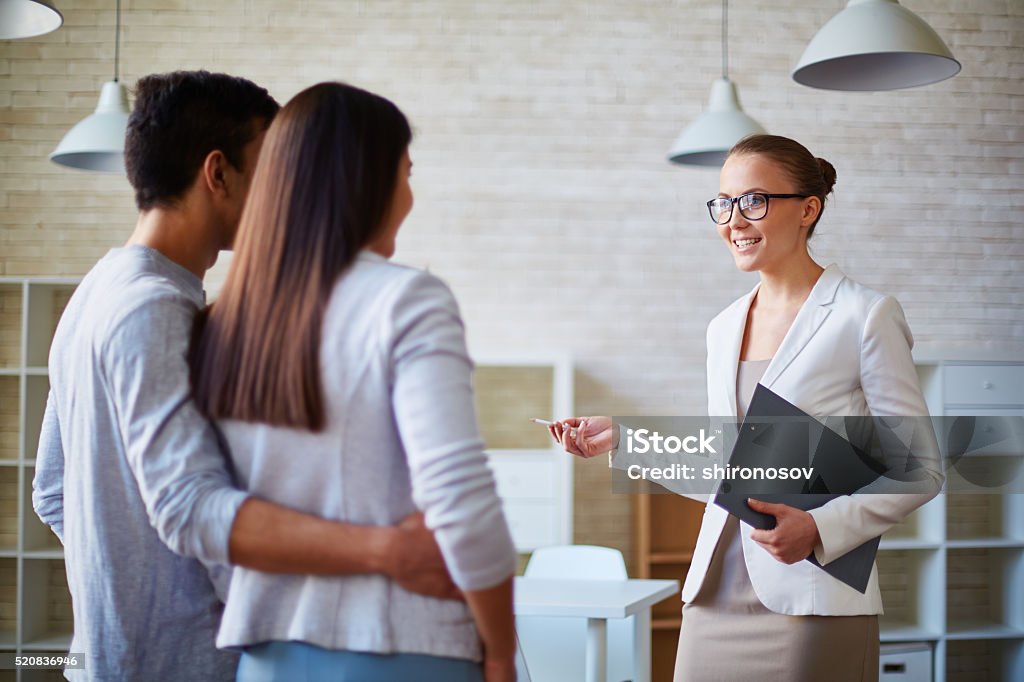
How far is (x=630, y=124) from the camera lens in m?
5.50

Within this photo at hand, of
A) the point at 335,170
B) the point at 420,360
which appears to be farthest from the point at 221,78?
the point at 420,360

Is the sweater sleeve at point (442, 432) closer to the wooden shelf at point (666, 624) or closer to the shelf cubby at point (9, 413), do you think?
the wooden shelf at point (666, 624)

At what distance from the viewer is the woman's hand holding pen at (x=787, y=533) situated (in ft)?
5.96

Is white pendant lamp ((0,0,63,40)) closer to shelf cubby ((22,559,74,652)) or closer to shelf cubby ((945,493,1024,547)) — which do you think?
shelf cubby ((22,559,74,652))

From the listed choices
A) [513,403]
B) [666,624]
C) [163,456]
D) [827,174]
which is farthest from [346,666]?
[513,403]

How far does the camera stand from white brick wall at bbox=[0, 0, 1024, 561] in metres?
5.39

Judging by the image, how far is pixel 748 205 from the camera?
2043 mm

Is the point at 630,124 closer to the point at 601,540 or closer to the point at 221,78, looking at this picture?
the point at 601,540

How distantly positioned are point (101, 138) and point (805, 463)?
2838mm

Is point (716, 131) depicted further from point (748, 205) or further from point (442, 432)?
point (442, 432)

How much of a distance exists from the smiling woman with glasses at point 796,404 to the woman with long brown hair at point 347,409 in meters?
0.87

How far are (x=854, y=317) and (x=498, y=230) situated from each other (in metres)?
3.68

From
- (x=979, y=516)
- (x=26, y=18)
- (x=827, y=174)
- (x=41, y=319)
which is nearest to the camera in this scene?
(x=827, y=174)

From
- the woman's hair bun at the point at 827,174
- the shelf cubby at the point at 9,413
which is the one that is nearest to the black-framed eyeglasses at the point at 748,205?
the woman's hair bun at the point at 827,174
